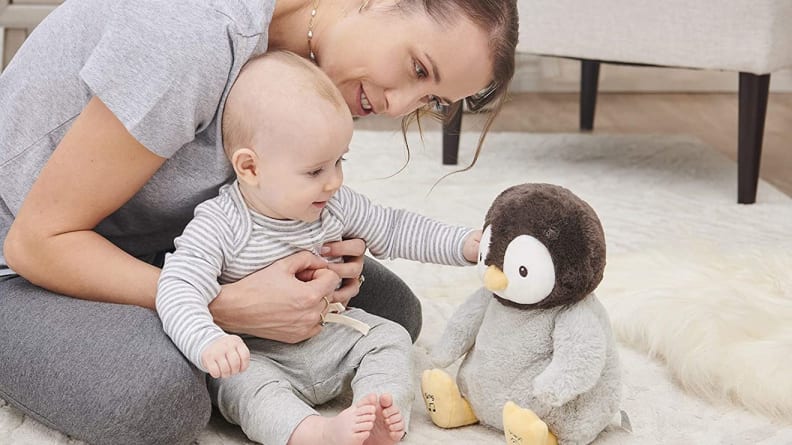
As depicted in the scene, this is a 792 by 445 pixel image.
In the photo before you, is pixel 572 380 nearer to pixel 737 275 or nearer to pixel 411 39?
pixel 411 39

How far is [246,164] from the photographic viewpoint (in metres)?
0.98

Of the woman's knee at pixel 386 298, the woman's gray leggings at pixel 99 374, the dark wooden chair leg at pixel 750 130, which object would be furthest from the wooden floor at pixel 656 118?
the woman's gray leggings at pixel 99 374

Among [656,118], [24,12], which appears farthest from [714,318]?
[24,12]

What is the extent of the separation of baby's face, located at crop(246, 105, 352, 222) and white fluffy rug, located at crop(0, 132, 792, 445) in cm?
24

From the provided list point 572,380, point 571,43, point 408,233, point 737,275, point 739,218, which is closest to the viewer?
point 572,380

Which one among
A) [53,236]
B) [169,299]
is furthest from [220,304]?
[53,236]

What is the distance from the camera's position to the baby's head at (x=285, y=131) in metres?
0.96

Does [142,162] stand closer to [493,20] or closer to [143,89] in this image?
[143,89]

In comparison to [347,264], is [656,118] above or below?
below

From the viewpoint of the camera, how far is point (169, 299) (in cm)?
94

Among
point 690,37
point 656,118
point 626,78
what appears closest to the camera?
point 690,37

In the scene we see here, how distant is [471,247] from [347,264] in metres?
0.14

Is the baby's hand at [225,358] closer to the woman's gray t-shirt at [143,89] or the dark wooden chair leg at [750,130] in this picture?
the woman's gray t-shirt at [143,89]

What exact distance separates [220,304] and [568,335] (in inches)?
13.6
